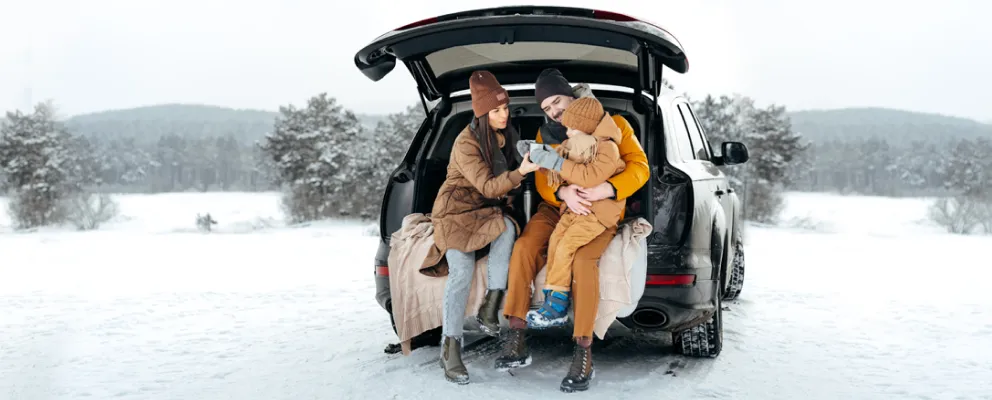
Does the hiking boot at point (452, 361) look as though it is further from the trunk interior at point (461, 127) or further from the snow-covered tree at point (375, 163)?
the snow-covered tree at point (375, 163)

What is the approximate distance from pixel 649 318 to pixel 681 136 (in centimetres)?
132

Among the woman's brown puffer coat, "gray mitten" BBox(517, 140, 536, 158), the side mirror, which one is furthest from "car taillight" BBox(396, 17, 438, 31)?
the side mirror

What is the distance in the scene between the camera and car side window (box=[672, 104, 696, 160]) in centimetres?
457

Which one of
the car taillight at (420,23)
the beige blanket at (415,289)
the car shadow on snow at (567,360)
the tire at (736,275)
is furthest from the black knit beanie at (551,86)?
the tire at (736,275)

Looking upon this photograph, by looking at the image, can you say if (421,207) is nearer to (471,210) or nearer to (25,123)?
(471,210)

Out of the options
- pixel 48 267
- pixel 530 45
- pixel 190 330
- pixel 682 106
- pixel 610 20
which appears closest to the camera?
pixel 610 20

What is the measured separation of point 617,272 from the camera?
3.94 m

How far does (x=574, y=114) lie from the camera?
389cm

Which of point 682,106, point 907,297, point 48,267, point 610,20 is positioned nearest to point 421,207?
point 610,20

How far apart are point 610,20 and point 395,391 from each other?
2.22 metres

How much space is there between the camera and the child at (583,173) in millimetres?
3865

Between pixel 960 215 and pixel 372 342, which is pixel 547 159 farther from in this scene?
pixel 960 215

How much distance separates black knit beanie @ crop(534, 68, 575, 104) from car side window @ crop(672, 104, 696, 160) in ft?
2.59

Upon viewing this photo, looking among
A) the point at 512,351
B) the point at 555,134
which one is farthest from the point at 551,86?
the point at 512,351
